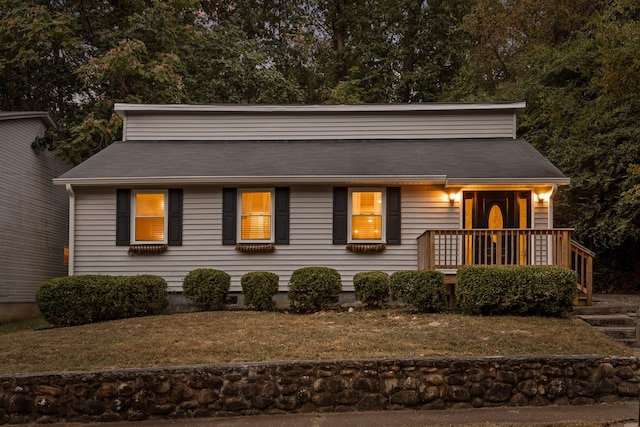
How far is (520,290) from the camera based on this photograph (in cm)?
1188

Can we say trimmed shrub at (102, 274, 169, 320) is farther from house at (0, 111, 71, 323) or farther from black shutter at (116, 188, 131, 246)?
house at (0, 111, 71, 323)

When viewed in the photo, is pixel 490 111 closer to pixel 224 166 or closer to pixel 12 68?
pixel 224 166

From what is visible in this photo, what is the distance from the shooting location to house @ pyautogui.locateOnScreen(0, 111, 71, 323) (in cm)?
1764

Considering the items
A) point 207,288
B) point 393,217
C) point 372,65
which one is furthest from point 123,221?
point 372,65

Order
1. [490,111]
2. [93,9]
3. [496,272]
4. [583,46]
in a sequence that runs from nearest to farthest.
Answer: [496,272] < [490,111] < [583,46] < [93,9]

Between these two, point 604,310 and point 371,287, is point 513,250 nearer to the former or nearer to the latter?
point 604,310

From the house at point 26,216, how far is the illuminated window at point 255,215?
6.68 m

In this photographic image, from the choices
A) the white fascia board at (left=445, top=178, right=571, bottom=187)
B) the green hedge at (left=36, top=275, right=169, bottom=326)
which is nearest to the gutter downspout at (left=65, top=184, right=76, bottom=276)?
the green hedge at (left=36, top=275, right=169, bottom=326)

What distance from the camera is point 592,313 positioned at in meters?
12.4

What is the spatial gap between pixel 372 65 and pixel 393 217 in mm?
17881

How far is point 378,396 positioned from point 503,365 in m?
1.59

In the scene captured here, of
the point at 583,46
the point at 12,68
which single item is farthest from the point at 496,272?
the point at 12,68

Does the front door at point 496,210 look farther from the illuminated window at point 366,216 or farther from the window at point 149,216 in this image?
the window at point 149,216

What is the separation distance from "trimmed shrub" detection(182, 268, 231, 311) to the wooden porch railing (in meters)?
4.21
